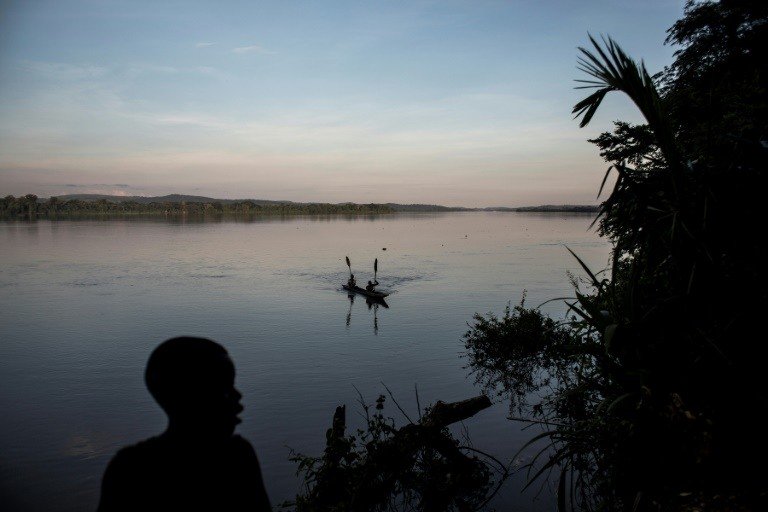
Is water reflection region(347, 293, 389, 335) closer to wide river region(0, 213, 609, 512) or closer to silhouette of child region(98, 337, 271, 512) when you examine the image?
wide river region(0, 213, 609, 512)

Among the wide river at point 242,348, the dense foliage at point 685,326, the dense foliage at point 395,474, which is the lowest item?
the wide river at point 242,348

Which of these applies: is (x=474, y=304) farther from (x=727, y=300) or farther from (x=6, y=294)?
(x=6, y=294)

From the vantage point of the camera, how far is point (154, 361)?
81.8 inches

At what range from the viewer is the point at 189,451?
2.09 meters

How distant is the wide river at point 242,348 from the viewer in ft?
44.0

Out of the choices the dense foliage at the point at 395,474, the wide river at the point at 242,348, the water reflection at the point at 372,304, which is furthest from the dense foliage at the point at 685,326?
the water reflection at the point at 372,304

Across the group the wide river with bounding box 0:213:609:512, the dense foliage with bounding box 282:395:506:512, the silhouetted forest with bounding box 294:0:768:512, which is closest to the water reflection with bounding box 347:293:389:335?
the wide river with bounding box 0:213:609:512

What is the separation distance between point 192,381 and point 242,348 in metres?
23.3

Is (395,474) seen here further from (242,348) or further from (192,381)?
(242,348)

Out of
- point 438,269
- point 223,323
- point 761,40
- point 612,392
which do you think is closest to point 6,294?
point 223,323

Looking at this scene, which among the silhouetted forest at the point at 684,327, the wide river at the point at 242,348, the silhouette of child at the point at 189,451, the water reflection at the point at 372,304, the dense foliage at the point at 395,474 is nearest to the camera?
the silhouette of child at the point at 189,451

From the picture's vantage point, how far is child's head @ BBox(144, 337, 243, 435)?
6.81 ft

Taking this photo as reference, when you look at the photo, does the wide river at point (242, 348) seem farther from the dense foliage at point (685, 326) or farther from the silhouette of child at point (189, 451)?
the silhouette of child at point (189, 451)

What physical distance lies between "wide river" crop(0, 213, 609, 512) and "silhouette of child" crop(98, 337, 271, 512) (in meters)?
9.66
